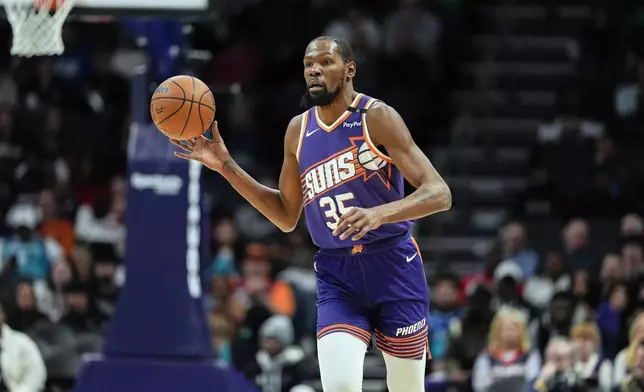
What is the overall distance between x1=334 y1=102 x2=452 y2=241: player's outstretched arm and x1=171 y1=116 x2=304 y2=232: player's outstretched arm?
1.81ft

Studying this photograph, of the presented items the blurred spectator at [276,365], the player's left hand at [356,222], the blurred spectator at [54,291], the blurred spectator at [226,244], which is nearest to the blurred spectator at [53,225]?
the blurred spectator at [54,291]

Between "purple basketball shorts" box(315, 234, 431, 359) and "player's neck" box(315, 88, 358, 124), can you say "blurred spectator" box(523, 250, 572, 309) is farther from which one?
"player's neck" box(315, 88, 358, 124)

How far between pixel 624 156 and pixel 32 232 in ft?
22.7

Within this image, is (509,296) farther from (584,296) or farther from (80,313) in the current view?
(80,313)

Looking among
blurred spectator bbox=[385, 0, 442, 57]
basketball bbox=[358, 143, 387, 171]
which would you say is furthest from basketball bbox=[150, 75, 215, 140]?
blurred spectator bbox=[385, 0, 442, 57]

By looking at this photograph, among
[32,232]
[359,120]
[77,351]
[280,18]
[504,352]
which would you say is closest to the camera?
[359,120]

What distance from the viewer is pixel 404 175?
22.5 ft

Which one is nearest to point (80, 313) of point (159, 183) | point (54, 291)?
point (54, 291)

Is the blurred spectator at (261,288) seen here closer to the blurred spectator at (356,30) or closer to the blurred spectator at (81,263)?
the blurred spectator at (81,263)

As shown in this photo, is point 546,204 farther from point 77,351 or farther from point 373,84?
point 77,351

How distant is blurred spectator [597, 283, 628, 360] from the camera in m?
12.1

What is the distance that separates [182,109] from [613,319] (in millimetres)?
6216

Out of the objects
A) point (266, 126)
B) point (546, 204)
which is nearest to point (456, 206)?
point (546, 204)

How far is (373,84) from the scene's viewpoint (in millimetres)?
16422
